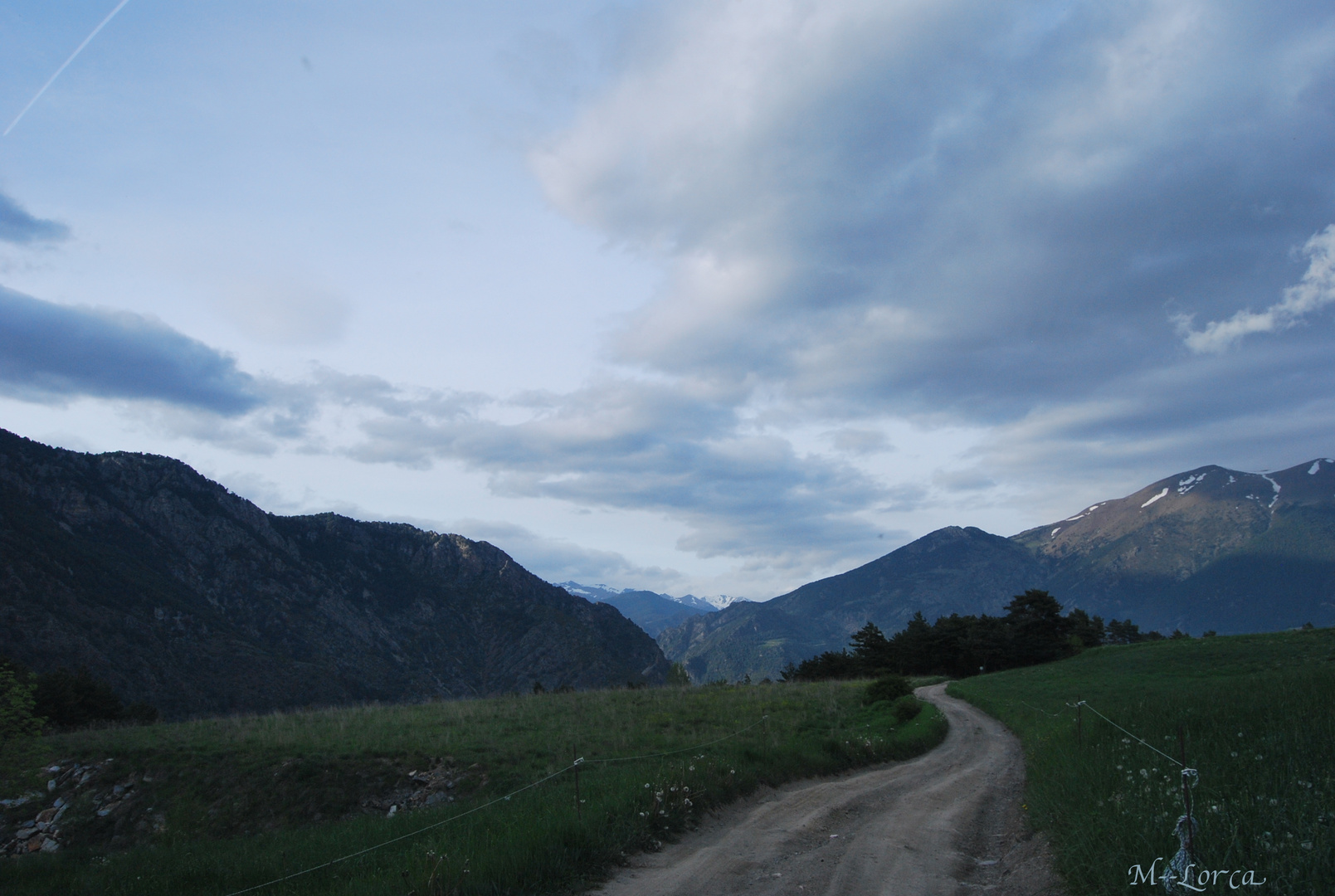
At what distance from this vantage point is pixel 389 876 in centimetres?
902

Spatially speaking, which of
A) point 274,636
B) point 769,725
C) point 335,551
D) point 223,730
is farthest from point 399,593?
point 769,725

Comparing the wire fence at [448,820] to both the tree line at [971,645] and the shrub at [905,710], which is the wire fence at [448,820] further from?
the tree line at [971,645]

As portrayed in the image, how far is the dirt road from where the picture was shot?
360 inches

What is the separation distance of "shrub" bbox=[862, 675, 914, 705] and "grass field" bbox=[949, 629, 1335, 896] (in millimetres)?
12313

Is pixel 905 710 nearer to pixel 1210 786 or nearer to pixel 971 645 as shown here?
pixel 1210 786

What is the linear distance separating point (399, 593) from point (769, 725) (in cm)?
17336

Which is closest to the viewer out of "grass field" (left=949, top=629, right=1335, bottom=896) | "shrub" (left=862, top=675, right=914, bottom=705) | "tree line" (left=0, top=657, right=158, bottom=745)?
"grass field" (left=949, top=629, right=1335, bottom=896)

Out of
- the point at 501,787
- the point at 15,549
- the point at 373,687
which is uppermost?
the point at 15,549

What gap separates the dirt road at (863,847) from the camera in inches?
360

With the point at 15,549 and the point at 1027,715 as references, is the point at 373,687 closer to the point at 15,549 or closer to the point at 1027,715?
the point at 15,549

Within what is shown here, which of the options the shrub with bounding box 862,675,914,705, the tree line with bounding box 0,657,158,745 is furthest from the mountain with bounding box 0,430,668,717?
the tree line with bounding box 0,657,158,745

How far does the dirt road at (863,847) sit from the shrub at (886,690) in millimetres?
15722

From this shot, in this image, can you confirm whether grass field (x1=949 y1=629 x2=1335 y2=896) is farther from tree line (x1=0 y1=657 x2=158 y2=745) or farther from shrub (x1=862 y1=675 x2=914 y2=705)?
tree line (x1=0 y1=657 x2=158 y2=745)

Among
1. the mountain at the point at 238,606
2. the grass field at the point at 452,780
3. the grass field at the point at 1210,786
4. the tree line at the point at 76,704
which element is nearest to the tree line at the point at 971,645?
the mountain at the point at 238,606
